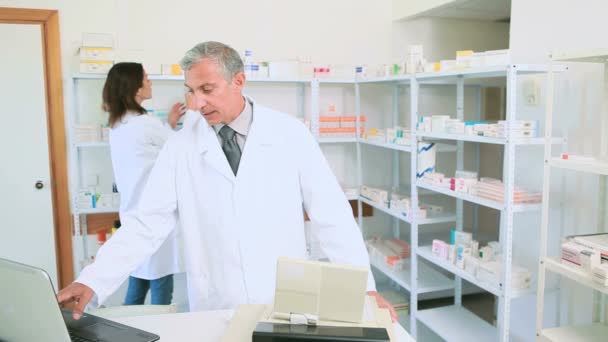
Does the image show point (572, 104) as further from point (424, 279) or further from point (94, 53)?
point (94, 53)

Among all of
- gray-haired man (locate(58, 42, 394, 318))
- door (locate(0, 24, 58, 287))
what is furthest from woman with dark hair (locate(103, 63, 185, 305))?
gray-haired man (locate(58, 42, 394, 318))

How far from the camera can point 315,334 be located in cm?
105

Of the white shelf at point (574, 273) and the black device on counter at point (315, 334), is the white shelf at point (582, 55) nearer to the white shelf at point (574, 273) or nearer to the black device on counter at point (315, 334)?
the white shelf at point (574, 273)

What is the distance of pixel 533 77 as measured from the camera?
8.36ft

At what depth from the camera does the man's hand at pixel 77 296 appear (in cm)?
137

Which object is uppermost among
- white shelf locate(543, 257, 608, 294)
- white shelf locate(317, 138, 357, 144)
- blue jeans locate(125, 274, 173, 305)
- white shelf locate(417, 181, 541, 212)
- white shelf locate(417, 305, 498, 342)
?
white shelf locate(317, 138, 357, 144)

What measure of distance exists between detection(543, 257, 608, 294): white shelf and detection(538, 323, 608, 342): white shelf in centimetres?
27

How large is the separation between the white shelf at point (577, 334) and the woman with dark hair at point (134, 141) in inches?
73.5

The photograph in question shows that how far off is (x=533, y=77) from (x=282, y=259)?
2025mm

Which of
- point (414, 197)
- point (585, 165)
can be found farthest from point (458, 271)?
point (585, 165)

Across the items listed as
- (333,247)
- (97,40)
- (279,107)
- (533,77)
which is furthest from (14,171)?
(533,77)

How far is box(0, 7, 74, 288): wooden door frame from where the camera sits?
123 inches

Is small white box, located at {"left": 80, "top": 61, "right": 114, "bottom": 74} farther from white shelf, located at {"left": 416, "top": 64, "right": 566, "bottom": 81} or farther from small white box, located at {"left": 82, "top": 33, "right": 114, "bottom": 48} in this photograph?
A: white shelf, located at {"left": 416, "top": 64, "right": 566, "bottom": 81}

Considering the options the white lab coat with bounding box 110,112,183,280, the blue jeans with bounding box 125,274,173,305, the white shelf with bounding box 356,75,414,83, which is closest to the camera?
the white lab coat with bounding box 110,112,183,280
